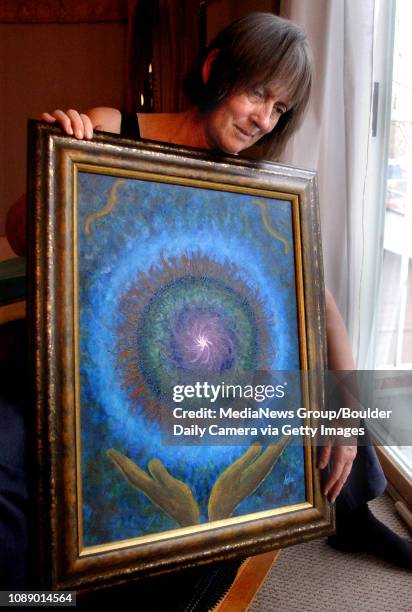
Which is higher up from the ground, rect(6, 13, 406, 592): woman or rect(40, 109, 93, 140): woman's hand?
rect(6, 13, 406, 592): woman

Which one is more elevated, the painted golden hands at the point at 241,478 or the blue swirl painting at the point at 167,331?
the blue swirl painting at the point at 167,331

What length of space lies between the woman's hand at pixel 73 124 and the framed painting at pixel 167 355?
0.01 metres

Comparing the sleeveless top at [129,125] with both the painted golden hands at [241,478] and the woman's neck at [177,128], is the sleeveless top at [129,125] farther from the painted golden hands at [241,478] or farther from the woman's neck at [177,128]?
the painted golden hands at [241,478]

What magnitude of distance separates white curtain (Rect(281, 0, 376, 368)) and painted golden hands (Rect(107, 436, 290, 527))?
78cm

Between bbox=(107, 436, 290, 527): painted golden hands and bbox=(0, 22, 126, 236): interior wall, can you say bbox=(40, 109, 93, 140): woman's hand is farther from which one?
bbox=(0, 22, 126, 236): interior wall

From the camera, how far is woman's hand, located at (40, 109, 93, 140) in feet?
2.47

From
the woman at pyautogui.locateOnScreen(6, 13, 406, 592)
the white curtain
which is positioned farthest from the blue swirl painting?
the white curtain

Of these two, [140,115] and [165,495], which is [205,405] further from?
[140,115]

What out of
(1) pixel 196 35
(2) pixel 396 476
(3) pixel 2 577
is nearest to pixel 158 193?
(3) pixel 2 577

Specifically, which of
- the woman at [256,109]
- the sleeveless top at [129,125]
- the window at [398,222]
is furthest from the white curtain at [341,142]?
the sleeveless top at [129,125]

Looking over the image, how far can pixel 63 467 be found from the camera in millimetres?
709

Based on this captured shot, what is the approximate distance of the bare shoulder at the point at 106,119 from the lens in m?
1.08

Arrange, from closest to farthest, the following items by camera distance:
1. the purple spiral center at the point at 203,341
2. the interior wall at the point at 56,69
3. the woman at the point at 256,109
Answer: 1. the purple spiral center at the point at 203,341
2. the woman at the point at 256,109
3. the interior wall at the point at 56,69

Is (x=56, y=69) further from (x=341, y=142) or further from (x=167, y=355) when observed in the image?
(x=167, y=355)
